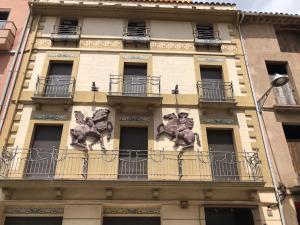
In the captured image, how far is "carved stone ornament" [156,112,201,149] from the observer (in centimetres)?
1214

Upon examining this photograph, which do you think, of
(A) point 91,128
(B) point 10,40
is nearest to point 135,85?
(A) point 91,128

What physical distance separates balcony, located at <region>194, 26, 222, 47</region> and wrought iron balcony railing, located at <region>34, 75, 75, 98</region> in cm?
643

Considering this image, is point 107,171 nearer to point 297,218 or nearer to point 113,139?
point 113,139

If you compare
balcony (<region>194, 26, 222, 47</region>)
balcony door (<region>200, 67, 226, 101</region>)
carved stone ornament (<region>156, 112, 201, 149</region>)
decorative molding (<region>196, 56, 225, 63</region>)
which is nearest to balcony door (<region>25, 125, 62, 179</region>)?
carved stone ornament (<region>156, 112, 201, 149</region>)

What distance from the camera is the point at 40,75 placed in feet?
44.3

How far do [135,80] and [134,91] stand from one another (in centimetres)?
60

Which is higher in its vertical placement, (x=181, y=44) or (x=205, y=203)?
(x=181, y=44)

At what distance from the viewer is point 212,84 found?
45.5 feet

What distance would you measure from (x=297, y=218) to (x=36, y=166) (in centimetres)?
976

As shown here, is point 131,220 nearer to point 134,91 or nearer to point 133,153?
point 133,153

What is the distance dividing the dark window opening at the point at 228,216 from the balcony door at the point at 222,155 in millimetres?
1151

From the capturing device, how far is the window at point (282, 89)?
547 inches

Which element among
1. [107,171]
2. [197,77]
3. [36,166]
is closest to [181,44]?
[197,77]

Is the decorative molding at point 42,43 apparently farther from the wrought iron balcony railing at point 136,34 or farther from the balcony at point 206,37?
the balcony at point 206,37
